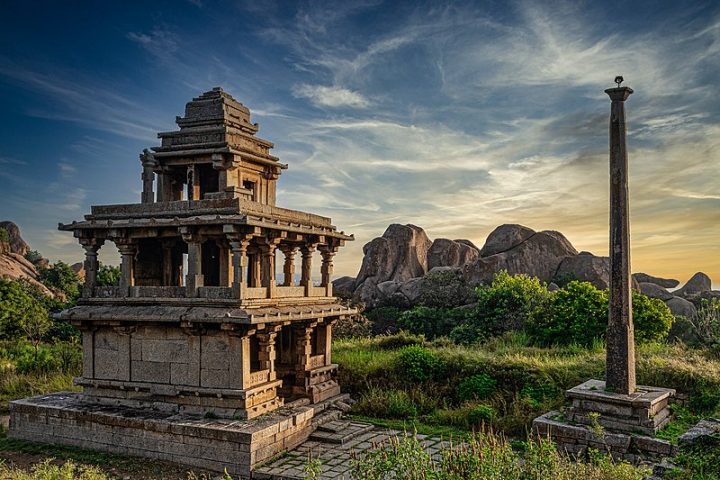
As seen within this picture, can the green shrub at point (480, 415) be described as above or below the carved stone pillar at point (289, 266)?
below

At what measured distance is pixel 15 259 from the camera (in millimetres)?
43438

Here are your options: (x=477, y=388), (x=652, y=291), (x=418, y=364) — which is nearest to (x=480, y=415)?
(x=477, y=388)

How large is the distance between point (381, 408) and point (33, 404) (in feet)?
26.2

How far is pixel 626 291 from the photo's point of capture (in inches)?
414

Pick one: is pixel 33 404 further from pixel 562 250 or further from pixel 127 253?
pixel 562 250

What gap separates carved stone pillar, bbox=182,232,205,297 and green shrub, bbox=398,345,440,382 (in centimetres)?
609

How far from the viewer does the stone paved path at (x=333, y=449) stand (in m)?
10.2

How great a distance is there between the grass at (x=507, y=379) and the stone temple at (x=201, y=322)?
129cm

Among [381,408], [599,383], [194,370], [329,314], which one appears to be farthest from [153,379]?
[599,383]

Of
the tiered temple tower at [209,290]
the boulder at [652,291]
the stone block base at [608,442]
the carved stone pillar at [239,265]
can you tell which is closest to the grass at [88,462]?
the tiered temple tower at [209,290]

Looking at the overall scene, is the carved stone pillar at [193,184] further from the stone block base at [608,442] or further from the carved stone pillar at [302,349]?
the stone block base at [608,442]

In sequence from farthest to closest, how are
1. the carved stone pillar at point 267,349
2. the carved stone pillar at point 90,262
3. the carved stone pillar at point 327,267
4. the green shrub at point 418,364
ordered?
the carved stone pillar at point 327,267 → the green shrub at point 418,364 → the carved stone pillar at point 90,262 → the carved stone pillar at point 267,349

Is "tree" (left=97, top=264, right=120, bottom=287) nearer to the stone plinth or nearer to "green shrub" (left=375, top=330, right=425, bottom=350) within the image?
"green shrub" (left=375, top=330, right=425, bottom=350)

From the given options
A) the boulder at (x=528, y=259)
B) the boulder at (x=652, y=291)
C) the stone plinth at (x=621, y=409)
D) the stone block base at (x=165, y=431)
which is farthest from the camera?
the boulder at (x=652, y=291)
